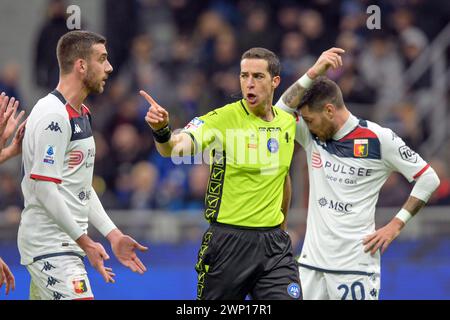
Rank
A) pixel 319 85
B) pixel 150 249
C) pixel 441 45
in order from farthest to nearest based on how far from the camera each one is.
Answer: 1. pixel 441 45
2. pixel 150 249
3. pixel 319 85

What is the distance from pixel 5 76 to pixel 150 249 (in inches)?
153

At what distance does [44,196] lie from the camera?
7.98 metres

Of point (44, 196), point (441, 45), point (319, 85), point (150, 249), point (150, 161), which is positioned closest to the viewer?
point (44, 196)

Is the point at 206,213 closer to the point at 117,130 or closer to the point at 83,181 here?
the point at 83,181

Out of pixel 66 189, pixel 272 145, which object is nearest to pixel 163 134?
pixel 66 189

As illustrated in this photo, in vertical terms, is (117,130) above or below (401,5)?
below

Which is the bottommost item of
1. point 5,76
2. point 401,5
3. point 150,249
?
point 150,249

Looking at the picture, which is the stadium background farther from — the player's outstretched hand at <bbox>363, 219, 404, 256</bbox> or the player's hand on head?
the player's hand on head

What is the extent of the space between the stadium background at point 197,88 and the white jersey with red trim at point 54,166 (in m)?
4.39

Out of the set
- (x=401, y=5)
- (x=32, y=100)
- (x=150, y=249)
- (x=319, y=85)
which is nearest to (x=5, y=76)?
(x=32, y=100)

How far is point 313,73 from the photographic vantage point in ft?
30.8

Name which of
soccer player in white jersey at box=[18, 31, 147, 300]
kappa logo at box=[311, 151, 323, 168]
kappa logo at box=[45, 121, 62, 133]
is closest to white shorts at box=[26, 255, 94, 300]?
soccer player in white jersey at box=[18, 31, 147, 300]
